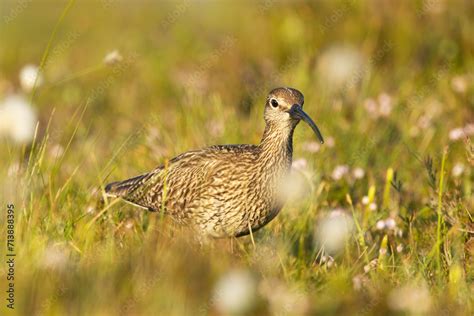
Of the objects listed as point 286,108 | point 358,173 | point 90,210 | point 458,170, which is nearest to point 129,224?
point 90,210

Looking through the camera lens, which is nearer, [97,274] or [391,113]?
[97,274]

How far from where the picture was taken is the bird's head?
5941 millimetres

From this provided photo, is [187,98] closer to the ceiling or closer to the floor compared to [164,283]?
closer to the floor

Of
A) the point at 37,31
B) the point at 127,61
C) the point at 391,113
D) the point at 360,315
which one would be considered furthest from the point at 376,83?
the point at 37,31

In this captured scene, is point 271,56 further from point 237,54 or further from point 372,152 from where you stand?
point 372,152

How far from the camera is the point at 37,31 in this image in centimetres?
1620

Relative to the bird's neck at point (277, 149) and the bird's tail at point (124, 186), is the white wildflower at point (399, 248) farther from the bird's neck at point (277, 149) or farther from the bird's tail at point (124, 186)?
the bird's tail at point (124, 186)

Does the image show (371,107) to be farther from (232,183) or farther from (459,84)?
(232,183)

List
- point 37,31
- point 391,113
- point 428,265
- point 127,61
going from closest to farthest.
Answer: point 428,265 < point 391,113 < point 127,61 < point 37,31

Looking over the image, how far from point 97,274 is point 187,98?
4.60m

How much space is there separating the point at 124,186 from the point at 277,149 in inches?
45.6

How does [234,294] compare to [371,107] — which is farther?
[371,107]

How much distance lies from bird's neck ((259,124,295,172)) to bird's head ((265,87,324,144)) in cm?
4

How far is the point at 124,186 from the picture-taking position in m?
6.43
